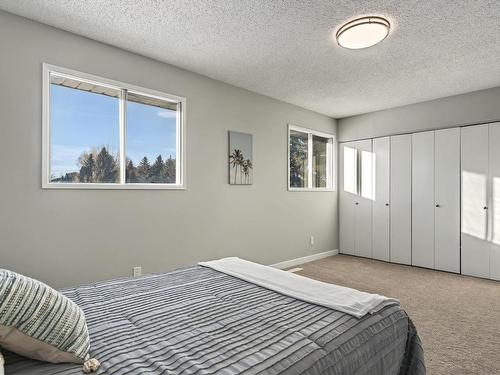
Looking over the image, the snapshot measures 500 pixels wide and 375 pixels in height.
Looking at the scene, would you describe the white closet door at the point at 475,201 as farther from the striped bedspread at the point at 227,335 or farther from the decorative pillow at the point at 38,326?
the decorative pillow at the point at 38,326

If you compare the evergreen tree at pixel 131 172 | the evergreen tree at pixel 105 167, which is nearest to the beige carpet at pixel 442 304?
the evergreen tree at pixel 131 172

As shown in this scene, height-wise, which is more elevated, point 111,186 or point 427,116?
point 427,116

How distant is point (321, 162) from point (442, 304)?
3150 mm

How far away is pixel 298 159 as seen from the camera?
206 inches

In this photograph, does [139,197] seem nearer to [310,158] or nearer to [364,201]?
[310,158]

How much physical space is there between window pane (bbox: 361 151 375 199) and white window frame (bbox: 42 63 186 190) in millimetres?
3472

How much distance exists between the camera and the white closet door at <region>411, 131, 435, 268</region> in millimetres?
4707

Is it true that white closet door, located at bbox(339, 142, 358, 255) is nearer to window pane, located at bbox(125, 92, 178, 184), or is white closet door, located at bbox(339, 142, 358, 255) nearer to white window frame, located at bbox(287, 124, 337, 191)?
white window frame, located at bbox(287, 124, 337, 191)

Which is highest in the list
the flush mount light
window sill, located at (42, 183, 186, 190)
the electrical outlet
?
the flush mount light

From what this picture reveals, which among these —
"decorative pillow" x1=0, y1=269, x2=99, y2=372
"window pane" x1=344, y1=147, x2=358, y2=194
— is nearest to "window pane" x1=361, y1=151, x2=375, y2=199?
"window pane" x1=344, y1=147, x2=358, y2=194

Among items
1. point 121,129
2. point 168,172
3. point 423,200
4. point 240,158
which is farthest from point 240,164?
point 423,200

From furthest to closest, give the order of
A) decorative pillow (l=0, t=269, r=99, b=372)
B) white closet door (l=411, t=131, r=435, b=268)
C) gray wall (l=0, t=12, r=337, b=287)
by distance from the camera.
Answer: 1. white closet door (l=411, t=131, r=435, b=268)
2. gray wall (l=0, t=12, r=337, b=287)
3. decorative pillow (l=0, t=269, r=99, b=372)

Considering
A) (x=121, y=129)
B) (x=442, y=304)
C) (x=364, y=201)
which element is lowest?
(x=442, y=304)

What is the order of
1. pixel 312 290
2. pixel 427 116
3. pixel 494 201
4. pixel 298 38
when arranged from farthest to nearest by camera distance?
pixel 427 116 < pixel 494 201 < pixel 298 38 < pixel 312 290
